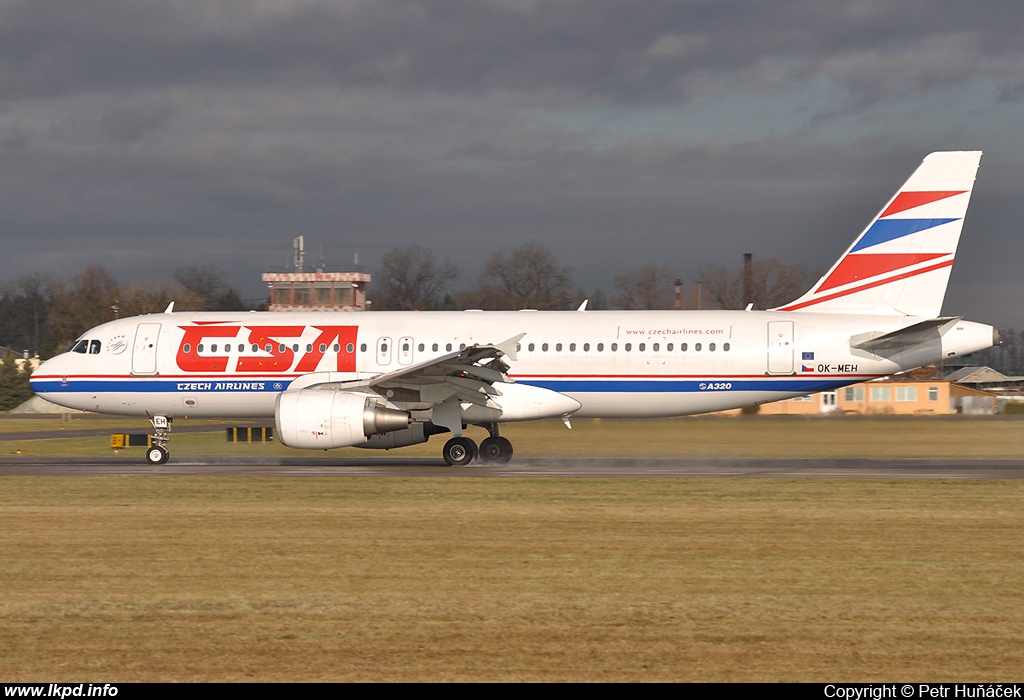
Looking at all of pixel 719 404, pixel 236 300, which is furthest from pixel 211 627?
pixel 236 300

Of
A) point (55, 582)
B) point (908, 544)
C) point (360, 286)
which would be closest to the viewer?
point (55, 582)

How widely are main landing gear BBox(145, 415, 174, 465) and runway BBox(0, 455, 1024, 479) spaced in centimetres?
29

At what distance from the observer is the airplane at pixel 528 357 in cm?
2423

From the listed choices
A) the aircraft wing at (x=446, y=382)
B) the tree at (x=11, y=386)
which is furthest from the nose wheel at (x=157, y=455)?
the tree at (x=11, y=386)

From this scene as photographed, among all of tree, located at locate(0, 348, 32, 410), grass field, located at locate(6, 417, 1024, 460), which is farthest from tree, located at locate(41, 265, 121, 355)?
grass field, located at locate(6, 417, 1024, 460)

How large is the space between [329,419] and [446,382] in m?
2.80

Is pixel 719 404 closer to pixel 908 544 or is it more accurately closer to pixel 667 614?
pixel 908 544

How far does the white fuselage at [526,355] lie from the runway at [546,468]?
1.50 m

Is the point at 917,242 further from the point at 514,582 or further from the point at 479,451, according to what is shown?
the point at 514,582

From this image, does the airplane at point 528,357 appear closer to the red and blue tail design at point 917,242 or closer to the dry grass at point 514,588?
the red and blue tail design at point 917,242

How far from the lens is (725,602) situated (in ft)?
30.5

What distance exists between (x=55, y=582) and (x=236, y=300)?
8714cm

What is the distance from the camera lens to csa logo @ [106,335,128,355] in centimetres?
2714

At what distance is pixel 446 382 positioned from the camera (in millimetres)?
24234
